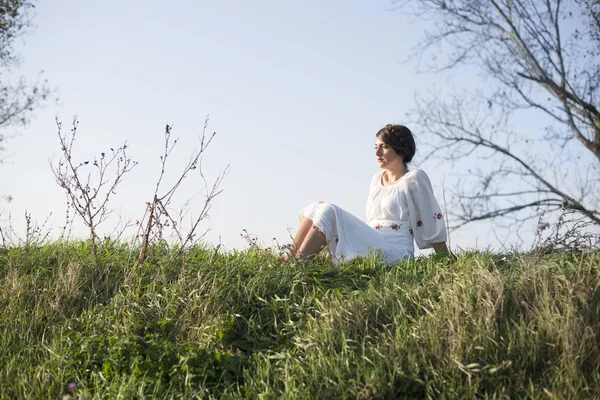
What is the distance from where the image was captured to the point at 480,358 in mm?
3457

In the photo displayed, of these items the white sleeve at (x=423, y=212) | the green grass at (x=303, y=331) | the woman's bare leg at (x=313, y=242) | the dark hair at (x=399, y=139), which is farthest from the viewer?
the dark hair at (x=399, y=139)

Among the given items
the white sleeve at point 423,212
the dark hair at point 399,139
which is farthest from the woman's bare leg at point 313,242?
the dark hair at point 399,139

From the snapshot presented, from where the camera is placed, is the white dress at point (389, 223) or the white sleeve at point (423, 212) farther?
the white sleeve at point (423, 212)

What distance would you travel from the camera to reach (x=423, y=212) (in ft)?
20.9

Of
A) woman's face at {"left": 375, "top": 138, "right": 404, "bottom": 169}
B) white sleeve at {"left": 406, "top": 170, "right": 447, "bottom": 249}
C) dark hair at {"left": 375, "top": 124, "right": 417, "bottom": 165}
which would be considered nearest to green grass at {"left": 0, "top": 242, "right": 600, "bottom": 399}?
white sleeve at {"left": 406, "top": 170, "right": 447, "bottom": 249}

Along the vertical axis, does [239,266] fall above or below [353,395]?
above

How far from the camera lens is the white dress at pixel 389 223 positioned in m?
6.00

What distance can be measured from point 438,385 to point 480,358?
1.02 feet

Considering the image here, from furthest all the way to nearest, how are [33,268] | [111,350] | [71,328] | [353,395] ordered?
[33,268] → [71,328] → [111,350] → [353,395]

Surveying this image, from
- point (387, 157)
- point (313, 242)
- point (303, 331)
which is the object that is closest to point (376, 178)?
point (387, 157)

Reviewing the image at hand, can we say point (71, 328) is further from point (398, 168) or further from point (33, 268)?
point (398, 168)

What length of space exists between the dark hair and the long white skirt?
930 millimetres

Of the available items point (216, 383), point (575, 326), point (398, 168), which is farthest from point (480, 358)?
point (398, 168)

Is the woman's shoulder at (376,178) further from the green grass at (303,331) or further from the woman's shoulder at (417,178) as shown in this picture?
the green grass at (303,331)
